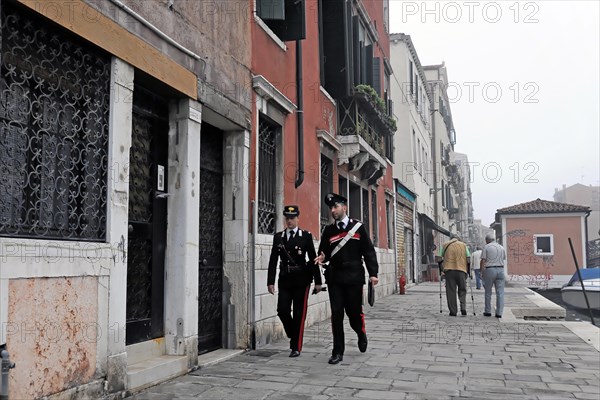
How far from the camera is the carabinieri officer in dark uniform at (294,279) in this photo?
673 cm

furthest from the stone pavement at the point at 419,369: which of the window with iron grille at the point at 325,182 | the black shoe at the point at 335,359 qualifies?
the window with iron grille at the point at 325,182

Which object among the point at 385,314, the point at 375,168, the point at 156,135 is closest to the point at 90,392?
the point at 156,135

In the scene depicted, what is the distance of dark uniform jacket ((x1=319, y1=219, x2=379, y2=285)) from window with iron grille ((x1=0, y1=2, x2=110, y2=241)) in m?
2.81

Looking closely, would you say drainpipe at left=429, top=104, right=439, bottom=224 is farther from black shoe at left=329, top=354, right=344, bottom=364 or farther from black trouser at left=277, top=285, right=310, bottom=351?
black shoe at left=329, top=354, right=344, bottom=364

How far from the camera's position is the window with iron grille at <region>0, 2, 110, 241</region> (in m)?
3.85

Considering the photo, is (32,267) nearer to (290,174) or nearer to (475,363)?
(475,363)

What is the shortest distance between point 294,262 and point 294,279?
0.64 feet

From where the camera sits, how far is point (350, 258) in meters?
6.59

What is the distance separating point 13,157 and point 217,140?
3.47 meters

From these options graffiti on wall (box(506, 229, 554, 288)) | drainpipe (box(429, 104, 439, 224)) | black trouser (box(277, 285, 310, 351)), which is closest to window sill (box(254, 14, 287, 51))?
black trouser (box(277, 285, 310, 351))

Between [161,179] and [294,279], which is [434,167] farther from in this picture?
[161,179]

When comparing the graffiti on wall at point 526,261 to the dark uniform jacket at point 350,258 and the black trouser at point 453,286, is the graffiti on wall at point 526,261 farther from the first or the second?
Answer: the dark uniform jacket at point 350,258

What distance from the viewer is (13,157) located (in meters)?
3.87

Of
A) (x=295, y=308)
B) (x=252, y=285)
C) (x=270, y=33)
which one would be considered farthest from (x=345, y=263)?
(x=270, y=33)
